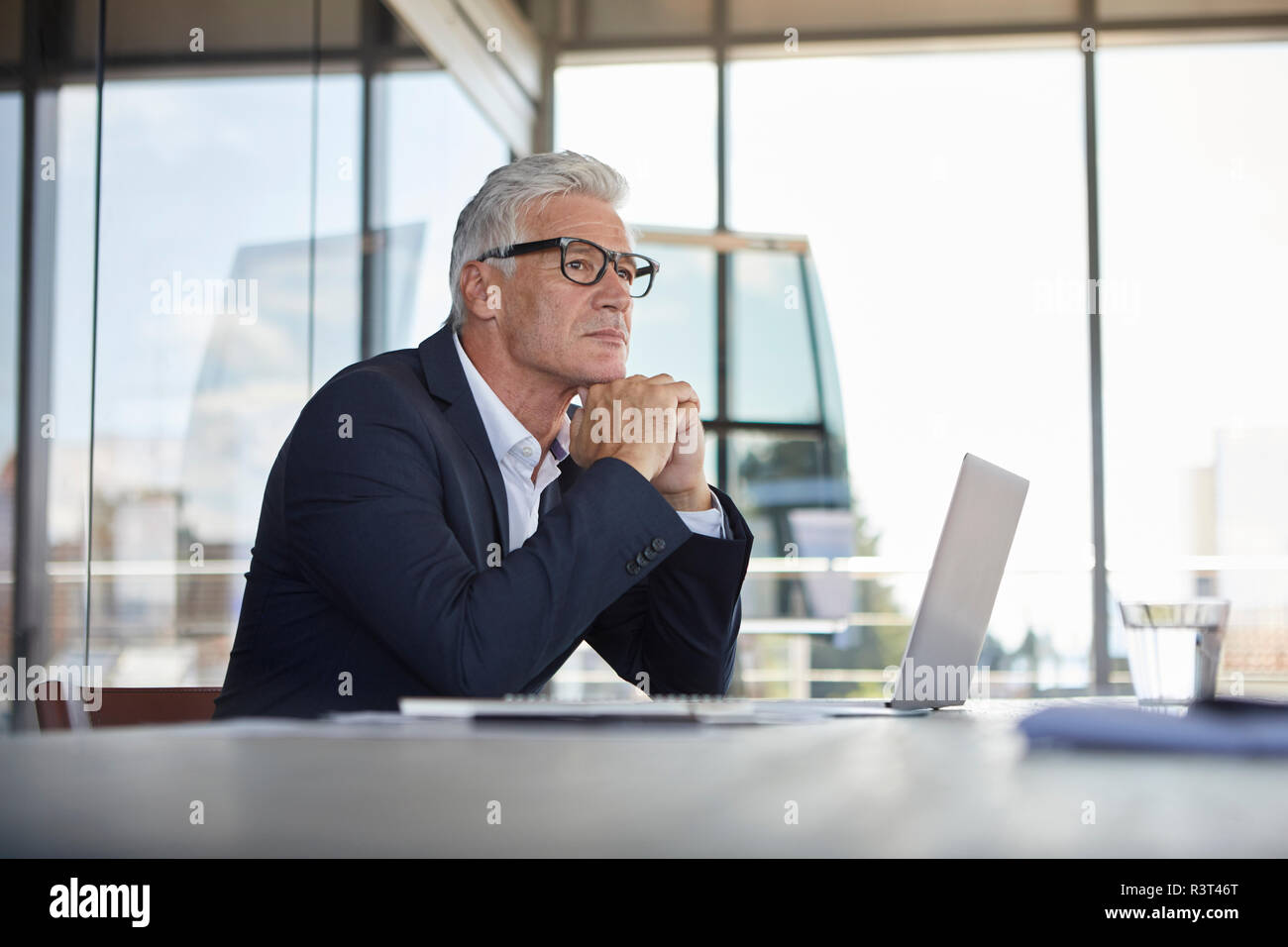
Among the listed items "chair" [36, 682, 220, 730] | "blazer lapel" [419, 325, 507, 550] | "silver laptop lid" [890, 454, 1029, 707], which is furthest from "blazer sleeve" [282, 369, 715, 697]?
"chair" [36, 682, 220, 730]

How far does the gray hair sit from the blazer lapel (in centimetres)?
20

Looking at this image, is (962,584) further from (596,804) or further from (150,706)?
(150,706)

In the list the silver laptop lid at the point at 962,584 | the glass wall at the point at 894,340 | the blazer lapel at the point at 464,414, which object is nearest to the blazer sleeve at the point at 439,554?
the blazer lapel at the point at 464,414

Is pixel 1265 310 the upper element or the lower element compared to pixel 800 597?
upper

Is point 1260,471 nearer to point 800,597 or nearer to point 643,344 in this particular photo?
point 800,597

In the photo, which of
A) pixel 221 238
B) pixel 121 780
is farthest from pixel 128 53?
pixel 121 780

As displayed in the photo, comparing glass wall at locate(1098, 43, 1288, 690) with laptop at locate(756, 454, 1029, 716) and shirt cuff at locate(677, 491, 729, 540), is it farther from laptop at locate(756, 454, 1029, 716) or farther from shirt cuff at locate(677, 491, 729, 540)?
laptop at locate(756, 454, 1029, 716)

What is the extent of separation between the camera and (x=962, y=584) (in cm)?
104

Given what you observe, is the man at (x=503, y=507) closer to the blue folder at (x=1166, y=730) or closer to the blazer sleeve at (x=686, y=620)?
the blazer sleeve at (x=686, y=620)

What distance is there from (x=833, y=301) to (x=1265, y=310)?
5.74 feet

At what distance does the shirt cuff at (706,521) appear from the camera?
4.46 ft

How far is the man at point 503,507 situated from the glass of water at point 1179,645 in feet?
1.40

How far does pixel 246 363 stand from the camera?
3227mm

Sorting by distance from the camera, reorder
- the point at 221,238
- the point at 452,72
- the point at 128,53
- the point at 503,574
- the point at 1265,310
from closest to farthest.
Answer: the point at 503,574 → the point at 128,53 → the point at 221,238 → the point at 452,72 → the point at 1265,310
